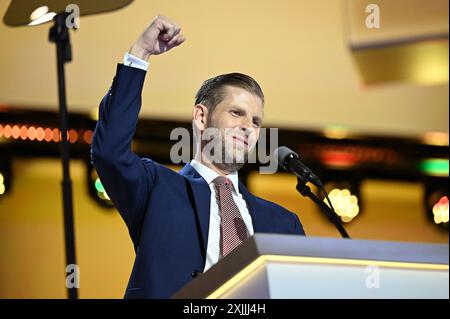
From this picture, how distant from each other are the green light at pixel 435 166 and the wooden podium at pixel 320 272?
120 inches

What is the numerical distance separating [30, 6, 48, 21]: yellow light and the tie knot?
3.00ft

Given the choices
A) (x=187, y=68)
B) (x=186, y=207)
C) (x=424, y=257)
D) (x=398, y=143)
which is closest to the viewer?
(x=424, y=257)

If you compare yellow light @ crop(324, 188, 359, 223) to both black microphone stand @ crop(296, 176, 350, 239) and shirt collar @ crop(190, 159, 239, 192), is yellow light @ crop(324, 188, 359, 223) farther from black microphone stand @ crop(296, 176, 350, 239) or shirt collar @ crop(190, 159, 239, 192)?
black microphone stand @ crop(296, 176, 350, 239)

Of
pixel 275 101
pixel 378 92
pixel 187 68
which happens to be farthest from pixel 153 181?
pixel 378 92

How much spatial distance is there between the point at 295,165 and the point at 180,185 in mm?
249

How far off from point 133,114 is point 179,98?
205 cm

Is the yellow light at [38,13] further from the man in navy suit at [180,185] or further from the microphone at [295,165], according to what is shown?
the microphone at [295,165]

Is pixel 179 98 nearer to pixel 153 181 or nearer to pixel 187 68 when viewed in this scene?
Result: pixel 187 68

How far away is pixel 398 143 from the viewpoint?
4172mm

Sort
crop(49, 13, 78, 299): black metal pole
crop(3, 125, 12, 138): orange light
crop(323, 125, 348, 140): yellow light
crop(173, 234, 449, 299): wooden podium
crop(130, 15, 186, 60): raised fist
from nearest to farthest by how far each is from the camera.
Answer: crop(173, 234, 449, 299): wooden podium < crop(130, 15, 186, 60): raised fist < crop(49, 13, 78, 299): black metal pole < crop(3, 125, 12, 138): orange light < crop(323, 125, 348, 140): yellow light

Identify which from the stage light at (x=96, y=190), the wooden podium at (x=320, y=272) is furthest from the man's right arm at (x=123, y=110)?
the stage light at (x=96, y=190)

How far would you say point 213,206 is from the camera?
1830 mm

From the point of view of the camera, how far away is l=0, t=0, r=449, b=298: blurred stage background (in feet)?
11.5

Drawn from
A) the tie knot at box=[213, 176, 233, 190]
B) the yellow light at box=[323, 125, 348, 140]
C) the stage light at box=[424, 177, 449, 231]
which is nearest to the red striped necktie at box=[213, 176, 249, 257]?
the tie knot at box=[213, 176, 233, 190]
